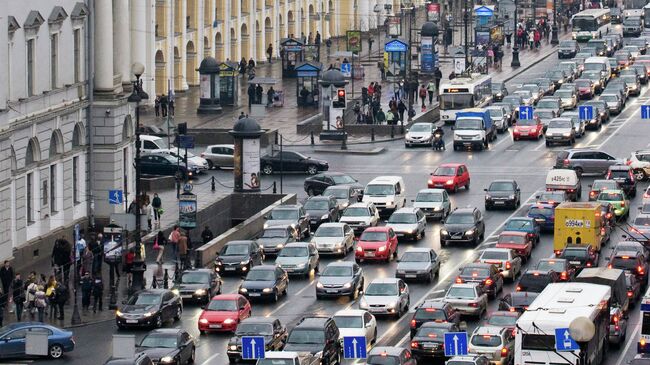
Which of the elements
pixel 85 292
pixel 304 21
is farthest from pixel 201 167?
pixel 304 21

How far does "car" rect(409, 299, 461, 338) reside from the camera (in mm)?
68812

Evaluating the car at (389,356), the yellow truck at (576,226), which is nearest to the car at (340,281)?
the yellow truck at (576,226)

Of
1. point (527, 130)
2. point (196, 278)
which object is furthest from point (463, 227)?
point (527, 130)

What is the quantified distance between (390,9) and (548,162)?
76637 millimetres

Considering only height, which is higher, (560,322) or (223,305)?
(560,322)

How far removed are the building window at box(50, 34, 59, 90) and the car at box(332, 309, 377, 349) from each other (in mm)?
22999

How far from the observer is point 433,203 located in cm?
9162

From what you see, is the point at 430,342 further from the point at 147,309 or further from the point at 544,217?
the point at 544,217

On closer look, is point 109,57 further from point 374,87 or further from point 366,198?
point 374,87

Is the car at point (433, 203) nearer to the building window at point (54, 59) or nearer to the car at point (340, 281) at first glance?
the car at point (340, 281)

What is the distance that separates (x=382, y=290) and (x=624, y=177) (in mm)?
26359

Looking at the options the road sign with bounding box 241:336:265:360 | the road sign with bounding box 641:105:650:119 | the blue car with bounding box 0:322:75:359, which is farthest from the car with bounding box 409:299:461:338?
Answer: the road sign with bounding box 641:105:650:119

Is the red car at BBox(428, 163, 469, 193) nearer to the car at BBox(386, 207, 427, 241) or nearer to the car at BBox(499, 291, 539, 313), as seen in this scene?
the car at BBox(386, 207, 427, 241)

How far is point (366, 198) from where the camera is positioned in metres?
93.1
